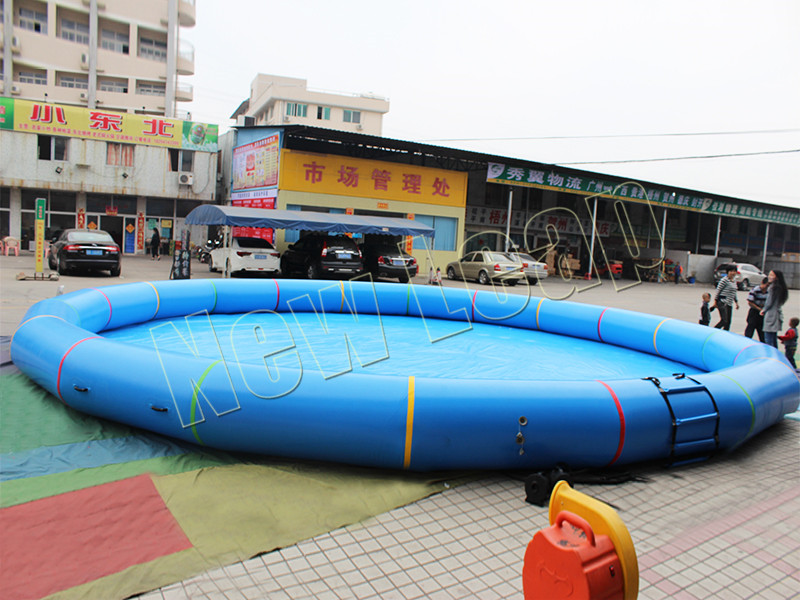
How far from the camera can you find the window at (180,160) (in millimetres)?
25984

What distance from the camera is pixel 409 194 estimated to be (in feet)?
81.5

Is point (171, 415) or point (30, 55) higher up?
point (30, 55)

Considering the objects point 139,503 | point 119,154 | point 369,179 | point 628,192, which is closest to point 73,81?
point 119,154

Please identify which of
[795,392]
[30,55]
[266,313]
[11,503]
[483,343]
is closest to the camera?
[11,503]

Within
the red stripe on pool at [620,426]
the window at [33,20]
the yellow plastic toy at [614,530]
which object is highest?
the window at [33,20]

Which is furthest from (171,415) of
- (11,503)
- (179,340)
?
(179,340)

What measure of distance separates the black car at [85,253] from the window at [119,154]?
9.57 meters

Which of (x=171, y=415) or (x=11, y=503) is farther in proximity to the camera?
(x=171, y=415)

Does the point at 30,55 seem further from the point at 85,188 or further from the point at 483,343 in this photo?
the point at 483,343

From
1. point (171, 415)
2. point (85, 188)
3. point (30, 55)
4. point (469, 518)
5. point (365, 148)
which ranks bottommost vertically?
point (469, 518)

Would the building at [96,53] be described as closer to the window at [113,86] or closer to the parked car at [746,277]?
the window at [113,86]

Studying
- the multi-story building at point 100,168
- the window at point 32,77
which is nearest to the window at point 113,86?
the window at point 32,77

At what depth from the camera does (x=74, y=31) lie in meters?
37.6

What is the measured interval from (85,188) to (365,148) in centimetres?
1238
